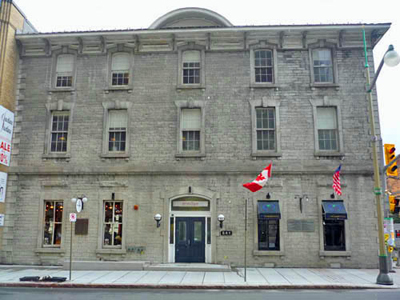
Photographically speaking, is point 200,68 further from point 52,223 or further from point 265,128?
point 52,223

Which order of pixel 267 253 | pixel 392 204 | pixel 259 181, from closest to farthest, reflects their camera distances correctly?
pixel 392 204, pixel 259 181, pixel 267 253

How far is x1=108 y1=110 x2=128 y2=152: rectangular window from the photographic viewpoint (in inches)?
713

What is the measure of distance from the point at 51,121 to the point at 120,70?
4.42 meters

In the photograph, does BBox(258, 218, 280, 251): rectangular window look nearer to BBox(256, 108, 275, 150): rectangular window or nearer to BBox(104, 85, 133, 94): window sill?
BBox(256, 108, 275, 150): rectangular window

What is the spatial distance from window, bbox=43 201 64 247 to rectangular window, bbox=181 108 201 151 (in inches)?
274

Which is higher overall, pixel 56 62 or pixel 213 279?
pixel 56 62

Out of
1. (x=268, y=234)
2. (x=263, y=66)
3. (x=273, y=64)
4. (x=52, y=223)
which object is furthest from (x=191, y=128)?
(x=52, y=223)

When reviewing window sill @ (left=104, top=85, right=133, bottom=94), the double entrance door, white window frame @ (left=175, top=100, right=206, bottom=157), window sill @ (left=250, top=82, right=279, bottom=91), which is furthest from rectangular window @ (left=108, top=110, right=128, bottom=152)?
window sill @ (left=250, top=82, right=279, bottom=91)

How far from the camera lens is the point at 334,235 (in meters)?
16.8

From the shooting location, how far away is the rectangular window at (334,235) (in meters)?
16.7

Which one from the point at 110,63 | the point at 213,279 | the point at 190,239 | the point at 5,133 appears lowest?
the point at 213,279

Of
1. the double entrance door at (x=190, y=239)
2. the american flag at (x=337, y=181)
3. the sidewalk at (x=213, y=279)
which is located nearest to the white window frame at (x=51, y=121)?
the sidewalk at (x=213, y=279)

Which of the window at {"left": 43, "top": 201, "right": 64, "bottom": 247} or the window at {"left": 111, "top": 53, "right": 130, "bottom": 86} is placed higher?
the window at {"left": 111, "top": 53, "right": 130, "bottom": 86}

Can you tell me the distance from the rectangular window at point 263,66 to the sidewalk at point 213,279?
9.26 m
